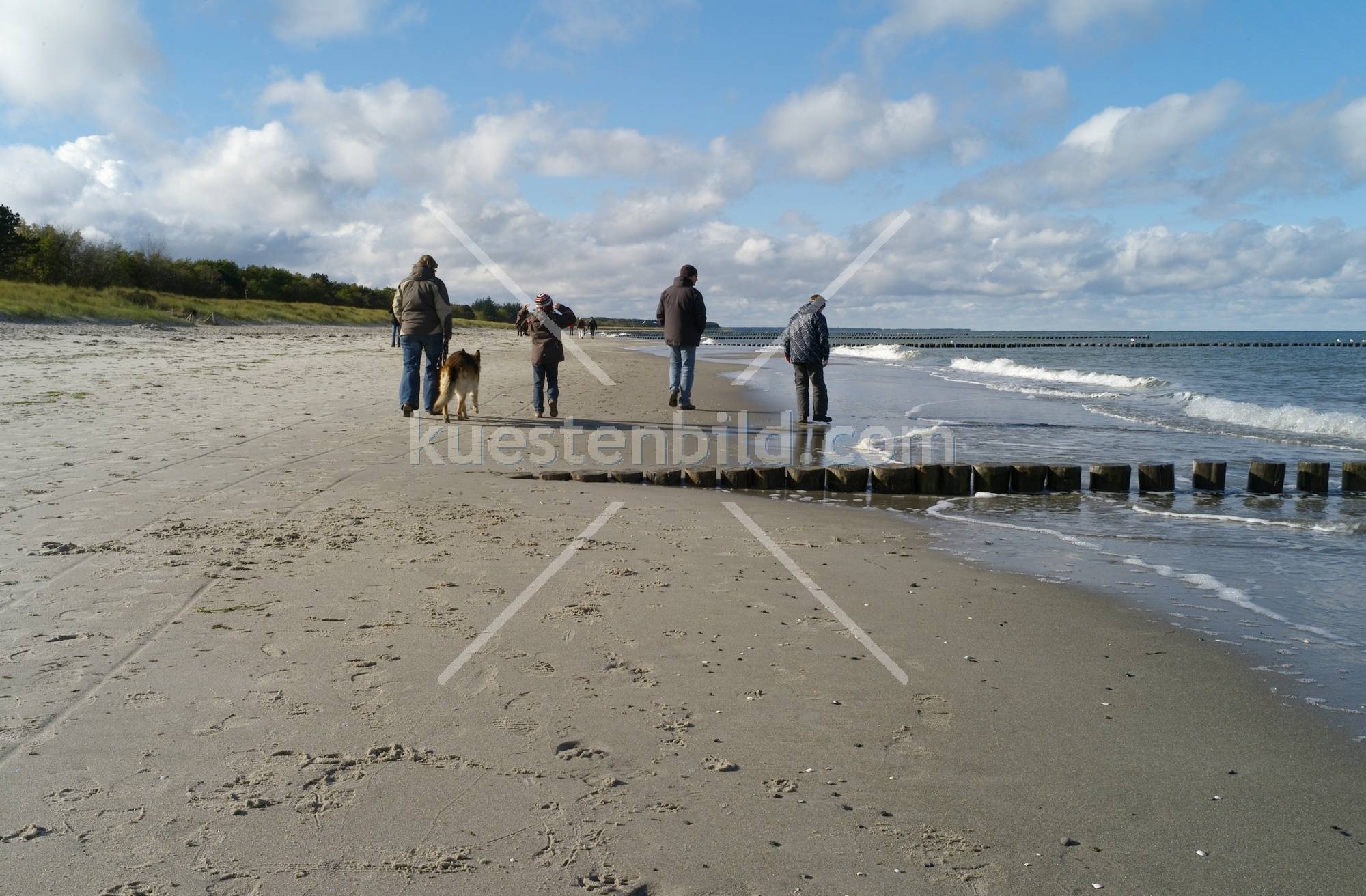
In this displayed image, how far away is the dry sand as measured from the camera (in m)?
2.73

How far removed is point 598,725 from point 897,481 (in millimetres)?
6716

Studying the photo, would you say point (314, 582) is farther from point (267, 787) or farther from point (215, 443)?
point (215, 443)

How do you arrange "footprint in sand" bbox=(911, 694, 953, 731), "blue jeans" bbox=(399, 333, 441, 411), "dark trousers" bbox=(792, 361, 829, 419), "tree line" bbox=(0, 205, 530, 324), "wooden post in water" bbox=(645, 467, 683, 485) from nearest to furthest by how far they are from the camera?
"footprint in sand" bbox=(911, 694, 953, 731) → "wooden post in water" bbox=(645, 467, 683, 485) → "blue jeans" bbox=(399, 333, 441, 411) → "dark trousers" bbox=(792, 361, 829, 419) → "tree line" bbox=(0, 205, 530, 324)

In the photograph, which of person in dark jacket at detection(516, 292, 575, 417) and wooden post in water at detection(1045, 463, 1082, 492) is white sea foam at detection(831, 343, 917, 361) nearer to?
person in dark jacket at detection(516, 292, 575, 417)

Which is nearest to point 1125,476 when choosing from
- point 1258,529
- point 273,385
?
point 1258,529

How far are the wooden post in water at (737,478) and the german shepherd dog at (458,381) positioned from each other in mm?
5011

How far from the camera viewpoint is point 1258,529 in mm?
8312

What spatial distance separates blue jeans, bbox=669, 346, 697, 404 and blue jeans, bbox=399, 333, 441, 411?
12.8 ft

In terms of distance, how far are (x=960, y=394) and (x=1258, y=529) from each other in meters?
16.8

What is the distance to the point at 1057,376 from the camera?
131 feet

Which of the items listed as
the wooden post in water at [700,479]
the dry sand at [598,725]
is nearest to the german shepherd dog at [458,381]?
the wooden post in water at [700,479]

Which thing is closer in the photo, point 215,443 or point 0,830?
point 0,830

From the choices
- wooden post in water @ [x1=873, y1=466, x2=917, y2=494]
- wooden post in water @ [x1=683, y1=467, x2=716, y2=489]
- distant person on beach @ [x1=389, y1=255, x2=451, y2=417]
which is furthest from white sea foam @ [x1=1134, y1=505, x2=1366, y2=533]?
distant person on beach @ [x1=389, y1=255, x2=451, y2=417]

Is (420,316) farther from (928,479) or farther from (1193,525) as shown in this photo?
(1193,525)
